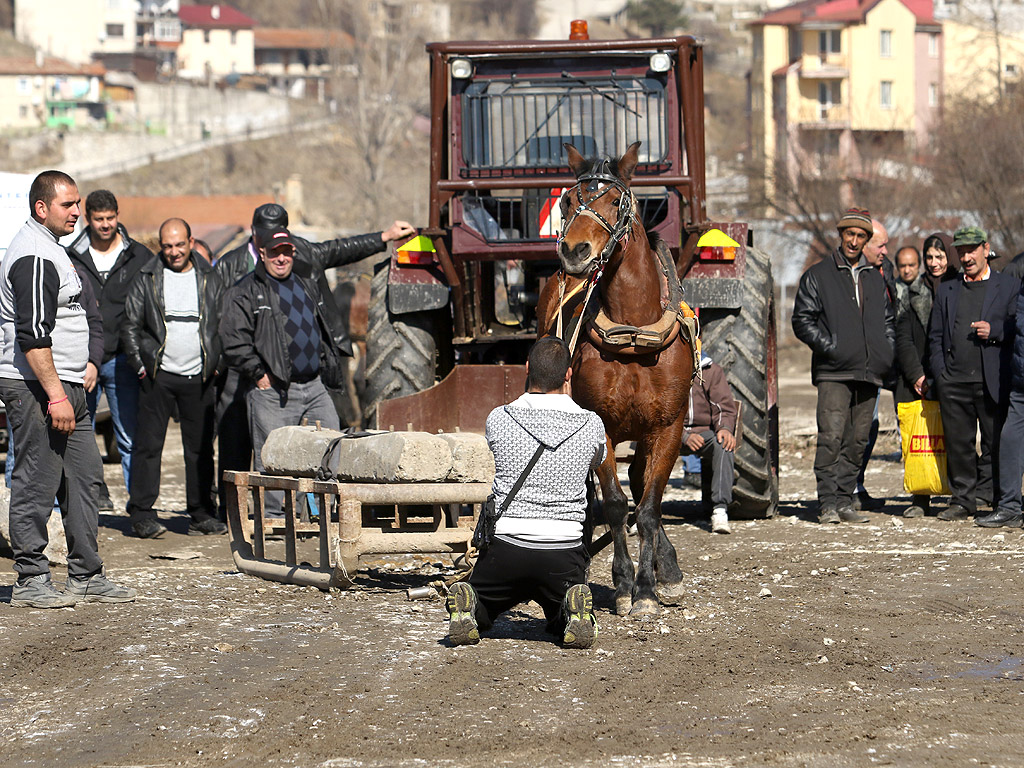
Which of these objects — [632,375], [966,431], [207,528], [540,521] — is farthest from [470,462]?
[966,431]

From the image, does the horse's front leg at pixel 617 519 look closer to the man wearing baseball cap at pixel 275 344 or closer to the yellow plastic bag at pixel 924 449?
the man wearing baseball cap at pixel 275 344

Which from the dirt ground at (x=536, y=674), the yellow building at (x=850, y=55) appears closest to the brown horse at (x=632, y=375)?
the dirt ground at (x=536, y=674)

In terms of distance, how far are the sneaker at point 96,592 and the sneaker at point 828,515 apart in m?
5.04

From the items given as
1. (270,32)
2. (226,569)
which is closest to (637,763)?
(226,569)

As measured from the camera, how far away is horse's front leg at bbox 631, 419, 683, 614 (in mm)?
7523

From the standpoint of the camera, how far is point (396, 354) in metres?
10.2

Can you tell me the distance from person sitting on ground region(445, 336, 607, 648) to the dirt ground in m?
0.20

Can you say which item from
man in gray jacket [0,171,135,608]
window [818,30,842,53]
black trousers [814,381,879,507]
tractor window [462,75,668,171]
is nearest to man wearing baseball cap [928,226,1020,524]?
black trousers [814,381,879,507]

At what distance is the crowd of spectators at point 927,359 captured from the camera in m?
10.8

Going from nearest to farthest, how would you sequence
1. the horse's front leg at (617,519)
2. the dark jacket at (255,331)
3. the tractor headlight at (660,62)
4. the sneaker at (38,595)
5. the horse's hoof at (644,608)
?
the horse's hoof at (644,608), the horse's front leg at (617,519), the sneaker at (38,595), the dark jacket at (255,331), the tractor headlight at (660,62)

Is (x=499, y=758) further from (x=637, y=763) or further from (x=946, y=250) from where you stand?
(x=946, y=250)

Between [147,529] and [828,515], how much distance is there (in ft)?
15.9

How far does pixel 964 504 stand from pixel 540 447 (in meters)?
5.24

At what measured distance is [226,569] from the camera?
919 cm
